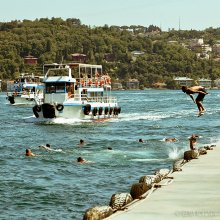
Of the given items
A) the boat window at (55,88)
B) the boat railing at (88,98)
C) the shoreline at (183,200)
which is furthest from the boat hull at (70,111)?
the shoreline at (183,200)

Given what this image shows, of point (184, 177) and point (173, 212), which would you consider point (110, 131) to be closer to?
point (184, 177)

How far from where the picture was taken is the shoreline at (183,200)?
1814cm

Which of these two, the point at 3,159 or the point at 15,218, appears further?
the point at 3,159

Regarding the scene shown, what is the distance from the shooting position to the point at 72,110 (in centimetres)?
7106

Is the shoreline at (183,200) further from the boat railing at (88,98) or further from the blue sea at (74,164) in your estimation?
the boat railing at (88,98)

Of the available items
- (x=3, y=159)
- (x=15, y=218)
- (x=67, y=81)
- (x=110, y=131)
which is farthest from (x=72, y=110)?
(x=15, y=218)

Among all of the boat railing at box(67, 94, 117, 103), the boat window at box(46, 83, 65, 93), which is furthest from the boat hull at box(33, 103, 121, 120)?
the boat window at box(46, 83, 65, 93)

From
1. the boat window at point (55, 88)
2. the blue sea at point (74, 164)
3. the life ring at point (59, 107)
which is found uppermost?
the boat window at point (55, 88)

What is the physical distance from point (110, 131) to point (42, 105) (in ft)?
33.7

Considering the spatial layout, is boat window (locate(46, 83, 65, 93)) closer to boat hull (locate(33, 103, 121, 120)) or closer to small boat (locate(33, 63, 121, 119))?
small boat (locate(33, 63, 121, 119))

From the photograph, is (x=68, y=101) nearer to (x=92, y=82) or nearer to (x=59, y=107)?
(x=59, y=107)

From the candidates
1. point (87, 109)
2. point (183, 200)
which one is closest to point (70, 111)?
point (87, 109)

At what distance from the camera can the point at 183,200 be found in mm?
20047

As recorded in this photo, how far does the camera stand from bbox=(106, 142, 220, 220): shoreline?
18.1m
